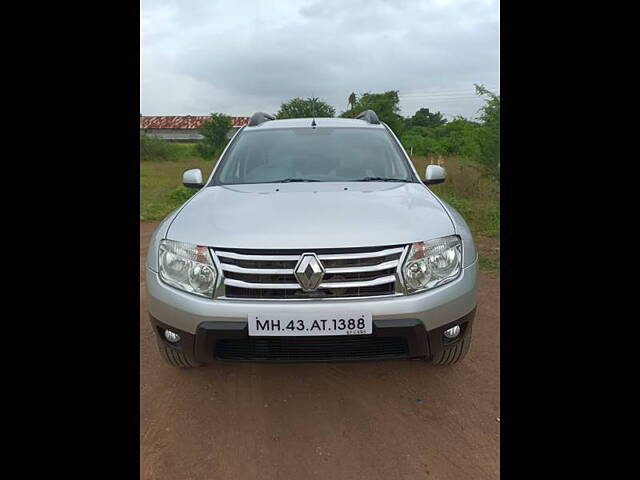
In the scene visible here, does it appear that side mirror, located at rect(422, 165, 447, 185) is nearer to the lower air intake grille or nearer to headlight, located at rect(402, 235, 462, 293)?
headlight, located at rect(402, 235, 462, 293)

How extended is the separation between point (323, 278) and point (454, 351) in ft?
2.81

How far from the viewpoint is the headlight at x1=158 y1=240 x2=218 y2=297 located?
1821 millimetres

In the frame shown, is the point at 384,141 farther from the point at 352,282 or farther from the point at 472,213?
the point at 472,213

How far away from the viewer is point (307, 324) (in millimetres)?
1747

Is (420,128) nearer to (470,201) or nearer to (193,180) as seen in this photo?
(470,201)

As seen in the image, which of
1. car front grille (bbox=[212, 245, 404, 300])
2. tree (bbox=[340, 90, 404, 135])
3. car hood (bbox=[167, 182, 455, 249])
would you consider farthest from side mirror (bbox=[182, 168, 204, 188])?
tree (bbox=[340, 90, 404, 135])

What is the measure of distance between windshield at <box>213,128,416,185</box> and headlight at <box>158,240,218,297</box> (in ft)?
3.23

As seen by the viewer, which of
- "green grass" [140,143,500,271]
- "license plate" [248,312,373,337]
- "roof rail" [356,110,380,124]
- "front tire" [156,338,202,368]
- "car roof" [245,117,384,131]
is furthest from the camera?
"green grass" [140,143,500,271]

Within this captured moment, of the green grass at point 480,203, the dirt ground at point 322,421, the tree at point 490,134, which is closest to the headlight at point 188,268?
the dirt ground at point 322,421

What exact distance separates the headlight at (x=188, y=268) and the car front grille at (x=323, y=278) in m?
0.07

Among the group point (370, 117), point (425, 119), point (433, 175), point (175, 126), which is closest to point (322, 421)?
point (433, 175)

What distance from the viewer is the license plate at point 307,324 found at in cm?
174
